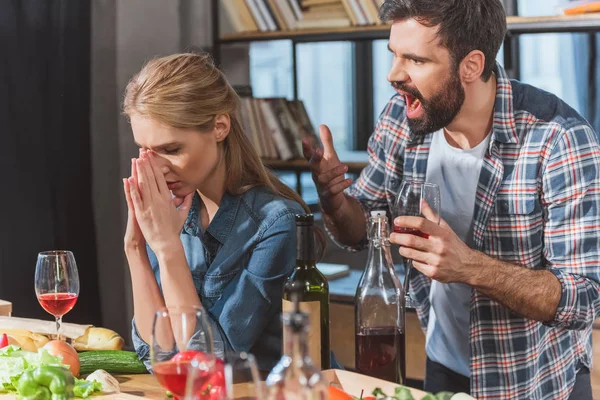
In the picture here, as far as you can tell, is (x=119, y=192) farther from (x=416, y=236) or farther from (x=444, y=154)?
(x=416, y=236)

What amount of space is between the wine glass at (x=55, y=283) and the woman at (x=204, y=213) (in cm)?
Answer: 16

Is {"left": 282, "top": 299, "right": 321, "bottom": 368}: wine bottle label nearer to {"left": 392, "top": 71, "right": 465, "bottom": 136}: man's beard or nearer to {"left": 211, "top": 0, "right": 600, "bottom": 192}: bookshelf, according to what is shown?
{"left": 392, "top": 71, "right": 465, "bottom": 136}: man's beard

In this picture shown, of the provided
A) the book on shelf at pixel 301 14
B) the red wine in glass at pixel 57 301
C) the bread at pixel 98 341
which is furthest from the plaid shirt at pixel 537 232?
the book on shelf at pixel 301 14

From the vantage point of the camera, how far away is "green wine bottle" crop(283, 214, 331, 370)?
1.46 meters

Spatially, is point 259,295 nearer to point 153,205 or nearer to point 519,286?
point 153,205

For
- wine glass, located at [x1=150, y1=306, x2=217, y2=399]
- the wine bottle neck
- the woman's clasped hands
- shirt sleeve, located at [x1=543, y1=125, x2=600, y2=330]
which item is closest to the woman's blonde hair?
the woman's clasped hands

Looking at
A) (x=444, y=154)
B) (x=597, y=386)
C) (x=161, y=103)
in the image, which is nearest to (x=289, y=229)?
(x=161, y=103)

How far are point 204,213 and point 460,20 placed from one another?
29.8 inches

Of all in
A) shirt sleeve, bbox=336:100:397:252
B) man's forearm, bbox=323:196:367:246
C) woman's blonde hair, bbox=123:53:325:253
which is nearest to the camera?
woman's blonde hair, bbox=123:53:325:253

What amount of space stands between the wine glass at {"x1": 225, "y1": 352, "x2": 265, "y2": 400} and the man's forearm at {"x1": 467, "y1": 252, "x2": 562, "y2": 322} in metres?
0.89

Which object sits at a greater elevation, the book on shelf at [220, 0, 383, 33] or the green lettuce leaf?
the book on shelf at [220, 0, 383, 33]

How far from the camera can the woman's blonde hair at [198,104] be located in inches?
72.3

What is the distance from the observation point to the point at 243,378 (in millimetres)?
1054

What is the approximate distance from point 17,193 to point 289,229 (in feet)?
6.41
